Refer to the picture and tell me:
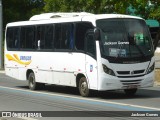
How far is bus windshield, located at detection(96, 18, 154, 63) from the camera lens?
1734 centimetres

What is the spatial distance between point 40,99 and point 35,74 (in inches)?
157

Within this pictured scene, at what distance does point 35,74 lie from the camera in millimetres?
21422

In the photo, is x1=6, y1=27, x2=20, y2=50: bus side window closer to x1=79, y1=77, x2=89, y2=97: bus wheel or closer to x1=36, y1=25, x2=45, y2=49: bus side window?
x1=36, y1=25, x2=45, y2=49: bus side window

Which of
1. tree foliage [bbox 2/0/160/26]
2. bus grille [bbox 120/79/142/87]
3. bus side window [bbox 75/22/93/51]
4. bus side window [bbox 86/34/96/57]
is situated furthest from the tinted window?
tree foliage [bbox 2/0/160/26]

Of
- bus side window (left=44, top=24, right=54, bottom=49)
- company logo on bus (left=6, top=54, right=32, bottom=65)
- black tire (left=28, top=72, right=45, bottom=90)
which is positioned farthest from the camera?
company logo on bus (left=6, top=54, right=32, bottom=65)

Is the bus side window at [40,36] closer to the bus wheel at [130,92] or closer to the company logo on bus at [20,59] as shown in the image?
the company logo on bus at [20,59]

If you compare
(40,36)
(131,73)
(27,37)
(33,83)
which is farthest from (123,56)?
(27,37)

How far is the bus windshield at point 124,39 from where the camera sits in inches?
683

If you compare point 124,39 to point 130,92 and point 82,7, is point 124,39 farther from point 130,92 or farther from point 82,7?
point 82,7

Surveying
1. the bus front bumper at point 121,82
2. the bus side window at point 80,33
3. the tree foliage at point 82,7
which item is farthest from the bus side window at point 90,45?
the tree foliage at point 82,7

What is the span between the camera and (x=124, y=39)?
17.6 m

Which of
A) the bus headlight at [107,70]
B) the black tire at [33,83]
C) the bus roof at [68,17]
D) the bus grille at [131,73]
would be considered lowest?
the black tire at [33,83]

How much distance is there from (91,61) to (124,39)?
4.24 feet

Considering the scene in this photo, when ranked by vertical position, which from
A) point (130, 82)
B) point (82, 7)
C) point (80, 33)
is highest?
point (82, 7)
